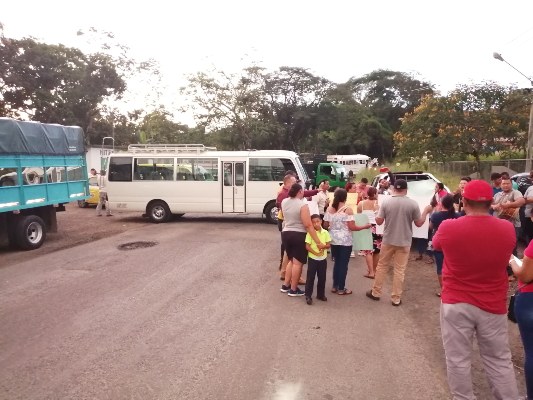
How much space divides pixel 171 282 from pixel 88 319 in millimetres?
1834

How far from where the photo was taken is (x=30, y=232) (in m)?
9.86

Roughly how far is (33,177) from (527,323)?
1018 cm

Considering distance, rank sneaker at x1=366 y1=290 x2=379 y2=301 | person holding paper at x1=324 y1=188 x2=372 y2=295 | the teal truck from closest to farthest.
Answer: sneaker at x1=366 y1=290 x2=379 y2=301
person holding paper at x1=324 y1=188 x2=372 y2=295
the teal truck

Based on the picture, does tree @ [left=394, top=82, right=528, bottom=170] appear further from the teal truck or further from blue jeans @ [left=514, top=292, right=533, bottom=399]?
blue jeans @ [left=514, top=292, right=533, bottom=399]

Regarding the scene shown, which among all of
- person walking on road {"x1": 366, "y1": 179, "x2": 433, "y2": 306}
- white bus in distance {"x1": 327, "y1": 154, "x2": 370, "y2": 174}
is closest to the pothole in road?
person walking on road {"x1": 366, "y1": 179, "x2": 433, "y2": 306}

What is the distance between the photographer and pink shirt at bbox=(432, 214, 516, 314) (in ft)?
9.52

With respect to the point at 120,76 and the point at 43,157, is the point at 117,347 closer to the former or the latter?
the point at 43,157

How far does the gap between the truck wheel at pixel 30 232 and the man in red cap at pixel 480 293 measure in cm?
943

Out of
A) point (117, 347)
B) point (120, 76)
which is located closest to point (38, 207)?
point (117, 347)

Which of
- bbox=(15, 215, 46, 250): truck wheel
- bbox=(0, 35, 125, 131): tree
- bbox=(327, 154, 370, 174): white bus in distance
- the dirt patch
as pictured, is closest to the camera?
the dirt patch

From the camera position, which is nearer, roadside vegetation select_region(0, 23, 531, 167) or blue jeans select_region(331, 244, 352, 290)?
blue jeans select_region(331, 244, 352, 290)

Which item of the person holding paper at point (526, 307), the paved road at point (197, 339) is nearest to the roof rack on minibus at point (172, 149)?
the paved road at point (197, 339)

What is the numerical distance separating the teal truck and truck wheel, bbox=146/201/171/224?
9.39 feet

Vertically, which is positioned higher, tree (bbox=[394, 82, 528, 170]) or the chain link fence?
tree (bbox=[394, 82, 528, 170])
